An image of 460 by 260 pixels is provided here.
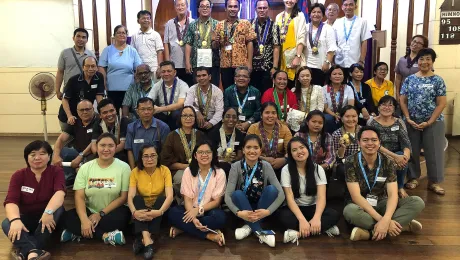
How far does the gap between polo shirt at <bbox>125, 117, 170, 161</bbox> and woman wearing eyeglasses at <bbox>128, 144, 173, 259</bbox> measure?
2.17ft

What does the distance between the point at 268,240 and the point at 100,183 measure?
135cm

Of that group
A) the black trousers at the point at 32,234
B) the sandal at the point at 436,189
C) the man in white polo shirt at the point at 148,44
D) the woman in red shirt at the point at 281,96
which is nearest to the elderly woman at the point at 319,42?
the woman in red shirt at the point at 281,96

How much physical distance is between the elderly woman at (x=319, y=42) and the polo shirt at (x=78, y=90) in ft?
8.08

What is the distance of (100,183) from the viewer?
2998mm

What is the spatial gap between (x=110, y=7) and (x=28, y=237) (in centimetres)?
453

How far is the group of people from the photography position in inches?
115

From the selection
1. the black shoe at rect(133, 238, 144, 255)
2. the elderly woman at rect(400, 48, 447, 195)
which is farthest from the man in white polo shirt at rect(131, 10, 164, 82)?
the elderly woman at rect(400, 48, 447, 195)

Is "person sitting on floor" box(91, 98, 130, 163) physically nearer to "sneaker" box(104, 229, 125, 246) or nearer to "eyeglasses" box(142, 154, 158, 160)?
"eyeglasses" box(142, 154, 158, 160)

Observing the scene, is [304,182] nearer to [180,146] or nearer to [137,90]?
[180,146]

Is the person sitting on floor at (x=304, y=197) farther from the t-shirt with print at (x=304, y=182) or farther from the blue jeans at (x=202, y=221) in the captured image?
the blue jeans at (x=202, y=221)

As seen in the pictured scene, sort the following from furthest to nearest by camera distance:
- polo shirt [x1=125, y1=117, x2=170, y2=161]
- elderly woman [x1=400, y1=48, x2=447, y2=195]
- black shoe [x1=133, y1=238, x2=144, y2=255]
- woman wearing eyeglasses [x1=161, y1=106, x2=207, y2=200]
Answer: elderly woman [x1=400, y1=48, x2=447, y2=195], polo shirt [x1=125, y1=117, x2=170, y2=161], woman wearing eyeglasses [x1=161, y1=106, x2=207, y2=200], black shoe [x1=133, y1=238, x2=144, y2=255]

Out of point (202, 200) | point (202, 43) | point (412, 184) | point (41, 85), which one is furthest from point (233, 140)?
point (41, 85)

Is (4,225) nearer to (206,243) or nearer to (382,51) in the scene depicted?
(206,243)

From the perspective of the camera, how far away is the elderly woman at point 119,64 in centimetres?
461
